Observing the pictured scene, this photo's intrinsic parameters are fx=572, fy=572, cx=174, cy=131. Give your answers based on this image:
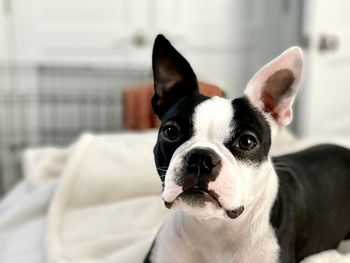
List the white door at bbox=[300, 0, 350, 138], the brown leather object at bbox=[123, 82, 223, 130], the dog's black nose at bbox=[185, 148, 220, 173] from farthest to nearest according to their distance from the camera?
the white door at bbox=[300, 0, 350, 138], the brown leather object at bbox=[123, 82, 223, 130], the dog's black nose at bbox=[185, 148, 220, 173]

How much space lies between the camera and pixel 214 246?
100 cm

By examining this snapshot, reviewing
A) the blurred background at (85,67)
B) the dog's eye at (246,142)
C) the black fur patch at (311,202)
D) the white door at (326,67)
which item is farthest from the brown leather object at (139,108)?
the dog's eye at (246,142)

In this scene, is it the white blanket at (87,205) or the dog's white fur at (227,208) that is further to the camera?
the white blanket at (87,205)

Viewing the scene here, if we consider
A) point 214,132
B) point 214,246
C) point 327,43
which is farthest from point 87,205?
point 327,43

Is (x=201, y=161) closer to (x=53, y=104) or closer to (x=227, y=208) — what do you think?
(x=227, y=208)

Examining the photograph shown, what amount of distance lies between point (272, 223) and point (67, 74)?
6.04ft

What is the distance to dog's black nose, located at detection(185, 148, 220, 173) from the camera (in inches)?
33.5

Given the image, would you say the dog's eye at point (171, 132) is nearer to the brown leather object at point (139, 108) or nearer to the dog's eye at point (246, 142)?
the dog's eye at point (246, 142)

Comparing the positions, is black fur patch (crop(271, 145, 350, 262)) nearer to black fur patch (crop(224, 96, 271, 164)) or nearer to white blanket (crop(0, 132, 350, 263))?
black fur patch (crop(224, 96, 271, 164))

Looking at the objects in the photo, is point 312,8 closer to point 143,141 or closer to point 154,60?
point 143,141

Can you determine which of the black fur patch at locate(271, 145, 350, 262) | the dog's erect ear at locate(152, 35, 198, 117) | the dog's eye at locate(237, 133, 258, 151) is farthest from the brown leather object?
the dog's eye at locate(237, 133, 258, 151)

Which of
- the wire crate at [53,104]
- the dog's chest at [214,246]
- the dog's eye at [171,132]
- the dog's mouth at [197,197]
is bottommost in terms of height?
the wire crate at [53,104]

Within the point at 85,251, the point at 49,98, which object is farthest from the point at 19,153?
the point at 85,251

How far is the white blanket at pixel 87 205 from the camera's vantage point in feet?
4.38
